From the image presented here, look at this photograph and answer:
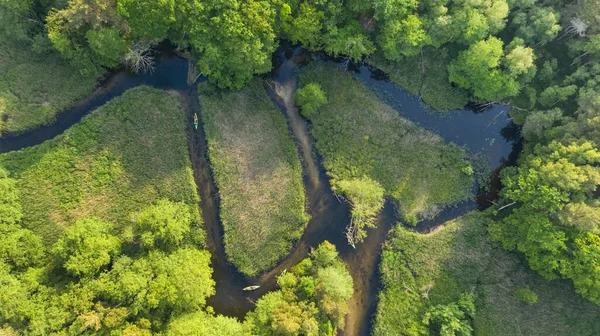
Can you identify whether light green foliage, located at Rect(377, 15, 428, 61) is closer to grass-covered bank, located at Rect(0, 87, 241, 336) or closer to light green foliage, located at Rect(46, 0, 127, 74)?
grass-covered bank, located at Rect(0, 87, 241, 336)

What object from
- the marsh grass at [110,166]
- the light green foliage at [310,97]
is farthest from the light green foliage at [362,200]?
the marsh grass at [110,166]

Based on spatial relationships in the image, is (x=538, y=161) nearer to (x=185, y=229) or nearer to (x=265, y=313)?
(x=265, y=313)

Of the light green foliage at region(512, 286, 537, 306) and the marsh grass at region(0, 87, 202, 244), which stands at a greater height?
the marsh grass at region(0, 87, 202, 244)

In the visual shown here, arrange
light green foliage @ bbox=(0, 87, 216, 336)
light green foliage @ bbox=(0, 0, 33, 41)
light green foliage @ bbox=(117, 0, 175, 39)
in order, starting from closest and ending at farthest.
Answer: light green foliage @ bbox=(117, 0, 175, 39), light green foliage @ bbox=(0, 87, 216, 336), light green foliage @ bbox=(0, 0, 33, 41)

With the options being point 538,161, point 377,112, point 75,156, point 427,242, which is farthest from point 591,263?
point 75,156

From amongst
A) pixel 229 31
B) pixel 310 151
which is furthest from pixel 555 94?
pixel 229 31

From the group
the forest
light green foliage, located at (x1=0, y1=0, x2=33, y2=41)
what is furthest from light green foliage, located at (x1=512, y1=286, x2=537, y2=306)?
light green foliage, located at (x1=0, y1=0, x2=33, y2=41)
